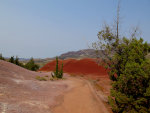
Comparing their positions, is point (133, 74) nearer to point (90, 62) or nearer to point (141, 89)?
point (141, 89)

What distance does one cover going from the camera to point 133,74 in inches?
312

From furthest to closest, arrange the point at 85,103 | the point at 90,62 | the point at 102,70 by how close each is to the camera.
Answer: the point at 90,62
the point at 102,70
the point at 85,103

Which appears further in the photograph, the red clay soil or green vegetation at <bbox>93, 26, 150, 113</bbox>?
the red clay soil

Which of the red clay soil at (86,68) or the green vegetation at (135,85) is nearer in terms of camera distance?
the green vegetation at (135,85)

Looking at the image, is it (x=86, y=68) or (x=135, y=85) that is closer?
(x=135, y=85)

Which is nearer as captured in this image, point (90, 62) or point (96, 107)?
point (96, 107)

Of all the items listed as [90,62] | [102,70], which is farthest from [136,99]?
[90,62]

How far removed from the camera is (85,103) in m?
10.5

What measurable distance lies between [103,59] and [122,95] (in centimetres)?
550

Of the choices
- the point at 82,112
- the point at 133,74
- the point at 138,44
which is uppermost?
the point at 138,44

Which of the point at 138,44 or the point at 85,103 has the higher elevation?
the point at 138,44

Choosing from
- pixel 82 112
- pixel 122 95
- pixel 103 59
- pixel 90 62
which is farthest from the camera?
pixel 90 62

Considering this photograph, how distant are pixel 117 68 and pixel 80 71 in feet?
89.8

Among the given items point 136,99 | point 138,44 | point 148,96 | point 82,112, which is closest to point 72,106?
point 82,112
